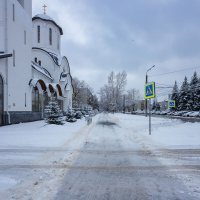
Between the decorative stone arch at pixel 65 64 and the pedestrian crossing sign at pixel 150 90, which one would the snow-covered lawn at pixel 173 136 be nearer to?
the pedestrian crossing sign at pixel 150 90

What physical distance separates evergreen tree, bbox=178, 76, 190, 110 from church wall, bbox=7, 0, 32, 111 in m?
51.5

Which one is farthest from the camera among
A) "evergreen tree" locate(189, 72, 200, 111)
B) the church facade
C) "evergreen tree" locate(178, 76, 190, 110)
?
"evergreen tree" locate(178, 76, 190, 110)

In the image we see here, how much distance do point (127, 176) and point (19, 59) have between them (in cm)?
2255

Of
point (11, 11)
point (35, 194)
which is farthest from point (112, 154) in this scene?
point (11, 11)

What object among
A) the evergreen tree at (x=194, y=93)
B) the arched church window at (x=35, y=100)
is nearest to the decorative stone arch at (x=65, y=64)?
the arched church window at (x=35, y=100)

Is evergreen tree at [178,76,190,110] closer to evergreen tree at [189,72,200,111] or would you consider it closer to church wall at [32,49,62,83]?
evergreen tree at [189,72,200,111]

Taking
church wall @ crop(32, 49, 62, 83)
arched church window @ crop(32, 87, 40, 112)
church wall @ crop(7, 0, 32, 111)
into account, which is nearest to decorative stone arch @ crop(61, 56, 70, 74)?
church wall @ crop(32, 49, 62, 83)

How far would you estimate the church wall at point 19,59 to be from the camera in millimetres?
23500

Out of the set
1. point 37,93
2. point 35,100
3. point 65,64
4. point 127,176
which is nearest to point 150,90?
point 127,176

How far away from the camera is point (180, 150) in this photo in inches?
400

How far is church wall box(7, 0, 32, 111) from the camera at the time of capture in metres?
23.5

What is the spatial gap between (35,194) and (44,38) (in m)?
44.3

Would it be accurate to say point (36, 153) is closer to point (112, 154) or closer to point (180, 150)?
point (112, 154)

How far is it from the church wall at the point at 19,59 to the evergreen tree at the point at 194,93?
48.3 m
